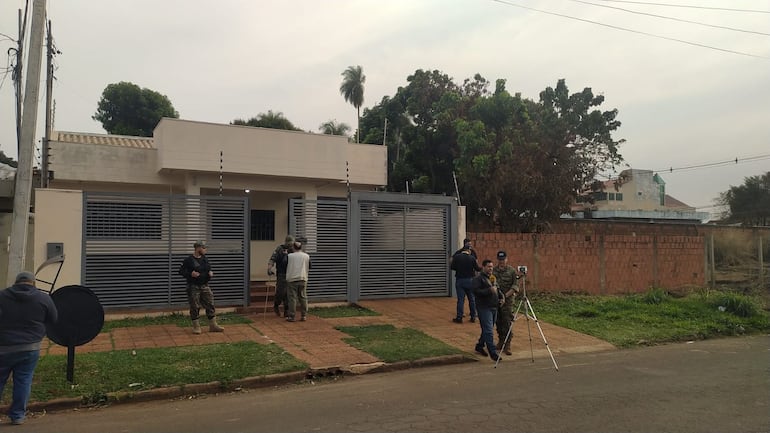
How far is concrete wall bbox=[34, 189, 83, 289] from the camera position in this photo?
415 inches

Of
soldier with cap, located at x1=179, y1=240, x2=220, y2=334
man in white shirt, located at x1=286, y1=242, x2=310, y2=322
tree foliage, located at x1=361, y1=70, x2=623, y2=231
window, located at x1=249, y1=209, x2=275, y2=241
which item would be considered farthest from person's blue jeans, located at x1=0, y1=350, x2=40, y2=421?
tree foliage, located at x1=361, y1=70, x2=623, y2=231

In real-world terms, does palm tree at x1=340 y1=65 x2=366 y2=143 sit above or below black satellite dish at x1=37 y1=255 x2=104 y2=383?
above

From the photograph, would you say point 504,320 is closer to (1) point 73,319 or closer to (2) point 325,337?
(2) point 325,337

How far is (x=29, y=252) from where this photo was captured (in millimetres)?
13906

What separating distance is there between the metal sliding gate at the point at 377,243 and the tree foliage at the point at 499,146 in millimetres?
2747

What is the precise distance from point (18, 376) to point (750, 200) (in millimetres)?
46895

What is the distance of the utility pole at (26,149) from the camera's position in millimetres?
7043

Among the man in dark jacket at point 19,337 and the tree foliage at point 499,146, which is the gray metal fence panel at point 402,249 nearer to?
the tree foliage at point 499,146

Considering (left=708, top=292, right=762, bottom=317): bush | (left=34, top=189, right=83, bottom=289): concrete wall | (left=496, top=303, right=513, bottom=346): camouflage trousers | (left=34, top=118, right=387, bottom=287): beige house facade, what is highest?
(left=34, top=118, right=387, bottom=287): beige house facade

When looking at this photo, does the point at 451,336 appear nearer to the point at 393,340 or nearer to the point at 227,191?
the point at 393,340

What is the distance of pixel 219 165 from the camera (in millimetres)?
14180

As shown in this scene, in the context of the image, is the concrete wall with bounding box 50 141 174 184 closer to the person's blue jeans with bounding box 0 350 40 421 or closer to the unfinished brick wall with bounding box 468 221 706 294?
the unfinished brick wall with bounding box 468 221 706 294

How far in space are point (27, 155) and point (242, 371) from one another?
3971 mm

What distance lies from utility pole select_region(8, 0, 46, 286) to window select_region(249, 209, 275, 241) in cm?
866
